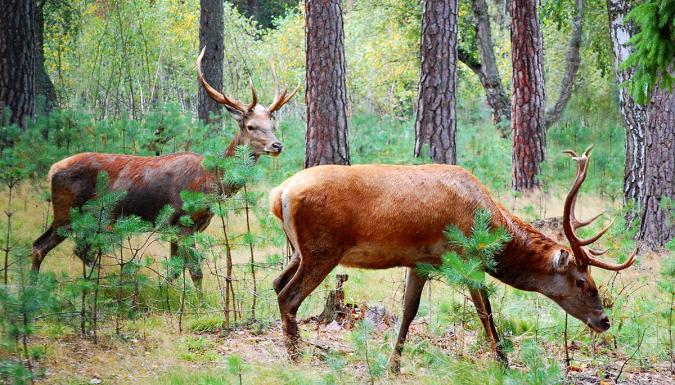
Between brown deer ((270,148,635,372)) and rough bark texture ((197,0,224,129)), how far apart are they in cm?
1079

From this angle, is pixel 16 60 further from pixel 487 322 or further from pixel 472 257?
pixel 472 257

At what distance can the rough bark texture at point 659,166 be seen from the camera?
8953mm

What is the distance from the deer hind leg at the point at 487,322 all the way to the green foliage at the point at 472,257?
0.76 ft

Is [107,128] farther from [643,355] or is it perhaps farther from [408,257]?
[643,355]

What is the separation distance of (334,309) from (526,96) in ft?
25.5

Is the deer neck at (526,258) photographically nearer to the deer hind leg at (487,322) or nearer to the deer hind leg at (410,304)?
the deer hind leg at (487,322)

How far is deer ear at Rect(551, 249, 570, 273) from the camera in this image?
229 inches

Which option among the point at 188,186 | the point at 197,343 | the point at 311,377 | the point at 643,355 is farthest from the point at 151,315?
the point at 643,355

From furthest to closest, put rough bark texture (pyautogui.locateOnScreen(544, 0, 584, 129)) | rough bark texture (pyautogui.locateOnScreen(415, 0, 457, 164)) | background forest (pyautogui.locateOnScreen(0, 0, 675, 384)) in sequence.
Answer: rough bark texture (pyautogui.locateOnScreen(544, 0, 584, 129)) < rough bark texture (pyautogui.locateOnScreen(415, 0, 457, 164)) < background forest (pyautogui.locateOnScreen(0, 0, 675, 384))

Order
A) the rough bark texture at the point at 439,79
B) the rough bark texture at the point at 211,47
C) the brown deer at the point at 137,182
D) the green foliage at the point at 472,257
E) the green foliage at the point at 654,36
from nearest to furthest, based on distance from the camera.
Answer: the green foliage at the point at 472,257
the green foliage at the point at 654,36
the brown deer at the point at 137,182
the rough bark texture at the point at 439,79
the rough bark texture at the point at 211,47

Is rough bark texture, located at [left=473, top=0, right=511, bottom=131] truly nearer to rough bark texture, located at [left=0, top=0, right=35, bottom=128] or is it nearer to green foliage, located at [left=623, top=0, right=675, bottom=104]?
rough bark texture, located at [left=0, top=0, right=35, bottom=128]

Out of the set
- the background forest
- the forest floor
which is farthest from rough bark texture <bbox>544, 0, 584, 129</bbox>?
the forest floor

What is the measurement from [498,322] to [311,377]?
1.81 m

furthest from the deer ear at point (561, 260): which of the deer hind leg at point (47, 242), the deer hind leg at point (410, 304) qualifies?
the deer hind leg at point (47, 242)
